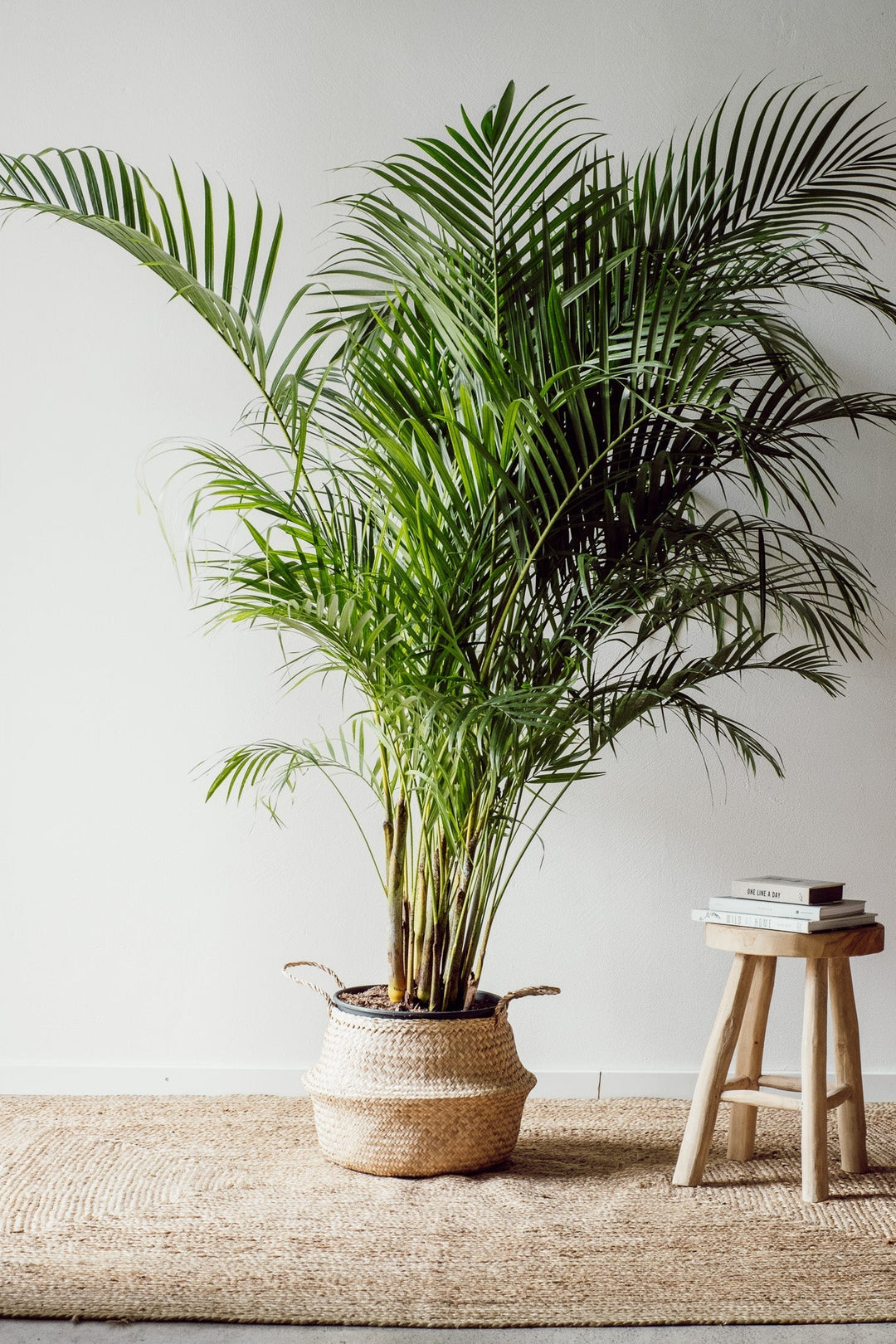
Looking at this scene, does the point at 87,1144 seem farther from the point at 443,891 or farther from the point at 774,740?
the point at 774,740

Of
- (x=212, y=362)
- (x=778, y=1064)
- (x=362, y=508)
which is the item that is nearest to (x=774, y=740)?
(x=778, y=1064)

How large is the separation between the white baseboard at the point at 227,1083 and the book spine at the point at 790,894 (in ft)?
2.16

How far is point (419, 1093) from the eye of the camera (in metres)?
1.84

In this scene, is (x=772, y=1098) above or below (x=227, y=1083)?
above

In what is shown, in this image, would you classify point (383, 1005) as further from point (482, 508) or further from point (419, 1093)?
point (482, 508)

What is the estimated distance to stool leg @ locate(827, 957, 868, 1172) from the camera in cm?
193

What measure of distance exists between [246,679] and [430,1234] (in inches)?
46.6

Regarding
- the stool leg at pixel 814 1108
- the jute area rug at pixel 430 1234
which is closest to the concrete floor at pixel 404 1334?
the jute area rug at pixel 430 1234

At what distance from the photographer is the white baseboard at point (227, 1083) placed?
7.89 feet

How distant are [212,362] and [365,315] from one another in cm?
58

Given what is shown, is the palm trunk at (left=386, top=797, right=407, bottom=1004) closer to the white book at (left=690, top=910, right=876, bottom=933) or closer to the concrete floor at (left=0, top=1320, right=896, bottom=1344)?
the white book at (left=690, top=910, right=876, bottom=933)

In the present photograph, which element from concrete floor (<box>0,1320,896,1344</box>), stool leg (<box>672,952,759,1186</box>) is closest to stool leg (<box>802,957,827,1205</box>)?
stool leg (<box>672,952,759,1186</box>)

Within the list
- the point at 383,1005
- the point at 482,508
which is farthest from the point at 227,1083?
the point at 482,508

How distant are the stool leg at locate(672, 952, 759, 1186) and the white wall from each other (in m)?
0.53
